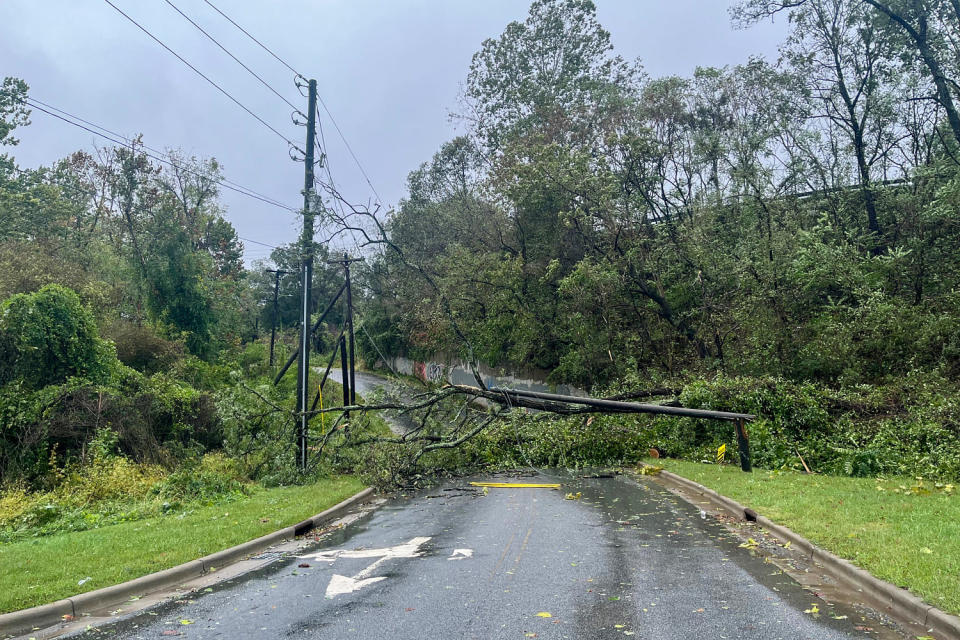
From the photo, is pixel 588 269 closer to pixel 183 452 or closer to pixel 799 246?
pixel 799 246

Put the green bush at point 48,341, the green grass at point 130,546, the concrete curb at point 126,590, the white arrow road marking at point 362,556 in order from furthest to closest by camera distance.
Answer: the green bush at point 48,341
the green grass at point 130,546
the white arrow road marking at point 362,556
the concrete curb at point 126,590

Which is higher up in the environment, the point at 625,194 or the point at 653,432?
the point at 625,194

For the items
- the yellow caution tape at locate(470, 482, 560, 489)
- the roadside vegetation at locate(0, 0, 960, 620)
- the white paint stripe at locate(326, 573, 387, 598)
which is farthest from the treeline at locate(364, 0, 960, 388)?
the white paint stripe at locate(326, 573, 387, 598)

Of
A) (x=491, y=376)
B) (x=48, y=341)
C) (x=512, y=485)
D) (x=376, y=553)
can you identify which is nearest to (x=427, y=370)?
(x=491, y=376)

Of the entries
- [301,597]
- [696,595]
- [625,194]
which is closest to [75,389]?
[301,597]

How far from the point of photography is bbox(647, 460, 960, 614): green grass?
589cm

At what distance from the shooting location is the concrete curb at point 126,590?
227 inches

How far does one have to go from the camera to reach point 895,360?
1741 cm

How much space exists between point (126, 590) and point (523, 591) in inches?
163

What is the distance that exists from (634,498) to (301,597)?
24.2ft

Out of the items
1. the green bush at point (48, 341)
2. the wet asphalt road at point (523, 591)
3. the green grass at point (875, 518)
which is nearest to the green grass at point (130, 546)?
the wet asphalt road at point (523, 591)

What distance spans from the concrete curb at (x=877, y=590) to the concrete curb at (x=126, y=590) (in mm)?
6984

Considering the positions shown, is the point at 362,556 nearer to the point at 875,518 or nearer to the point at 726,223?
the point at 875,518

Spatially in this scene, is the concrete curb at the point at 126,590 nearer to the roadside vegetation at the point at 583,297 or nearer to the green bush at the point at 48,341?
the roadside vegetation at the point at 583,297
